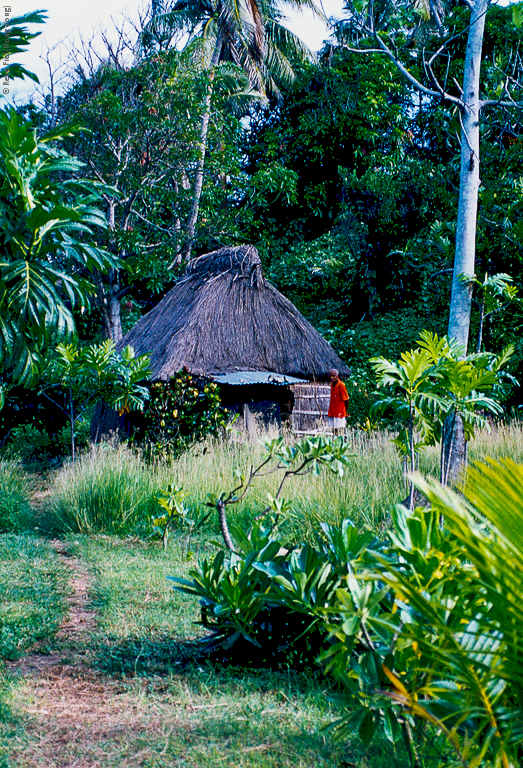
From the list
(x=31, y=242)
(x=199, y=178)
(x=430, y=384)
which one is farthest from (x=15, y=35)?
(x=199, y=178)

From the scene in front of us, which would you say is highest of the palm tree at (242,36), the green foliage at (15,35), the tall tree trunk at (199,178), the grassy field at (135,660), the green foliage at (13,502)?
the palm tree at (242,36)

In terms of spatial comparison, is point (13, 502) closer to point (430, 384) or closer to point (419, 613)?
point (430, 384)

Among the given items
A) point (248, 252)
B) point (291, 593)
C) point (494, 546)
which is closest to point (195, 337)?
point (248, 252)

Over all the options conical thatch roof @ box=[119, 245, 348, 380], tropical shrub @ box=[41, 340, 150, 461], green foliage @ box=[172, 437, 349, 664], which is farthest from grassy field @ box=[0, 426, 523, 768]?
conical thatch roof @ box=[119, 245, 348, 380]

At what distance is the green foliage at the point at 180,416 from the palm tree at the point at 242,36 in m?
9.02

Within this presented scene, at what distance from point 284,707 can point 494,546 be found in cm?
186

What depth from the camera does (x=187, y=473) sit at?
824 cm

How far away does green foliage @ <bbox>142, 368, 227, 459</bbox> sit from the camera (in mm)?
9984

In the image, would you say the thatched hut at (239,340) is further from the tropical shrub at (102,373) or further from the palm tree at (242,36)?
the palm tree at (242,36)

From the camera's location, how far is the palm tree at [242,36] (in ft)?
66.9

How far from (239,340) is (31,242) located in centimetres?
972

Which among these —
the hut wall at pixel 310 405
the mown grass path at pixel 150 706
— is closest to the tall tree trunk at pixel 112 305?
the hut wall at pixel 310 405

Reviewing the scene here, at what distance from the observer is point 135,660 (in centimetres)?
357

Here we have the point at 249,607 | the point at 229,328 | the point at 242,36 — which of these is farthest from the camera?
the point at 242,36
